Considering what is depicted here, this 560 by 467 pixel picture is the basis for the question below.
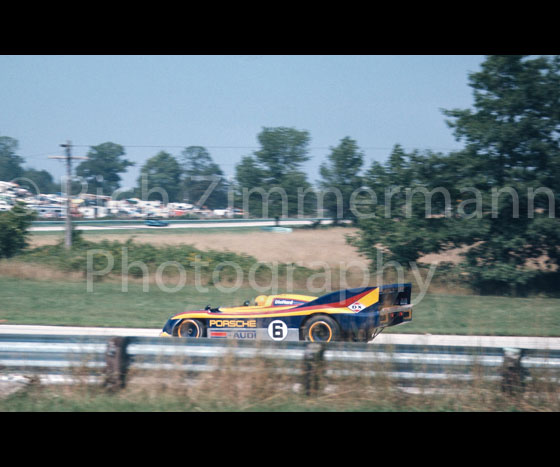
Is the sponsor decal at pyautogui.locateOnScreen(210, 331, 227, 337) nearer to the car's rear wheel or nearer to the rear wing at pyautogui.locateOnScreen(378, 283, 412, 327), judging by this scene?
the car's rear wheel

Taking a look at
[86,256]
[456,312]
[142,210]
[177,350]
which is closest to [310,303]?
[177,350]

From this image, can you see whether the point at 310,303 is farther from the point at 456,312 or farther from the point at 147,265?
the point at 147,265

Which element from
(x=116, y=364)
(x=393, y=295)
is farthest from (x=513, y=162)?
(x=116, y=364)

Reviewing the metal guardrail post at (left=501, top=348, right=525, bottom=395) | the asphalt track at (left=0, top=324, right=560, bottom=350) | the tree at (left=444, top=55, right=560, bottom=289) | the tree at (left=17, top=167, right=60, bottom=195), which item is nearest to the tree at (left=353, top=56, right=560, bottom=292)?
the tree at (left=444, top=55, right=560, bottom=289)

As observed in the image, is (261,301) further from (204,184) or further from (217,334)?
(204,184)

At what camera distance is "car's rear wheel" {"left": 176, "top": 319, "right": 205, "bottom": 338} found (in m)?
9.33

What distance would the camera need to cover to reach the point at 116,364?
5832mm

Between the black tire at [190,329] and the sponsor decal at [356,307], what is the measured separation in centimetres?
270

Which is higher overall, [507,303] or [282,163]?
[282,163]

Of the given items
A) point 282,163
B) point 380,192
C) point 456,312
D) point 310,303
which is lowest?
point 456,312

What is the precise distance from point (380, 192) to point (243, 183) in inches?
322

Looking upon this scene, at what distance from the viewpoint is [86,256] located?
21406 mm

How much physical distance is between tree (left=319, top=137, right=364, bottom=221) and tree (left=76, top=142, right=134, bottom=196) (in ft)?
37.3

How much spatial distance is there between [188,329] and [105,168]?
22333 mm
